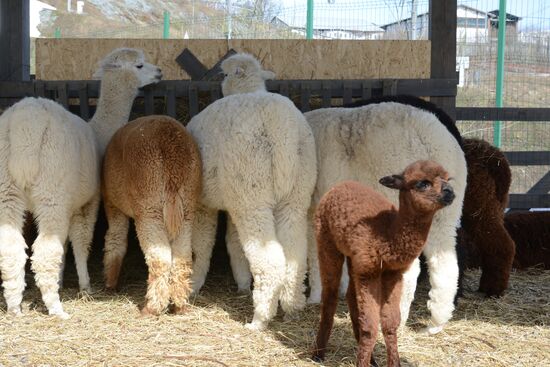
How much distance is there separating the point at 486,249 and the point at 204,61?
11.6 feet

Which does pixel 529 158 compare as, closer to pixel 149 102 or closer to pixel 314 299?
pixel 314 299

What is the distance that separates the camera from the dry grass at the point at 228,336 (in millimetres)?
4926

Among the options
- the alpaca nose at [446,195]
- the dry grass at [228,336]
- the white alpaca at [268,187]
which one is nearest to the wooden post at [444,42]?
the dry grass at [228,336]

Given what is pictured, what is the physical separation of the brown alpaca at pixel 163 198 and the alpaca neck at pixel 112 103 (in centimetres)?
123

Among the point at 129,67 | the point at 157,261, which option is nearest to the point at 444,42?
the point at 129,67

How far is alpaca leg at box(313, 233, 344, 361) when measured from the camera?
4605mm

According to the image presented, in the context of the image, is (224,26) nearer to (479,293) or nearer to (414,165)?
(479,293)

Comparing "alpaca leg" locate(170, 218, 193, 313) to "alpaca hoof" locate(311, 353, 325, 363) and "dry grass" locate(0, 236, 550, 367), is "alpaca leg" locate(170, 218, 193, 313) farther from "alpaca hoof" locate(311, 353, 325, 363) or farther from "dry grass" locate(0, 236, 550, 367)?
"alpaca hoof" locate(311, 353, 325, 363)

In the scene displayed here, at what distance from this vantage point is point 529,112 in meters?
9.23

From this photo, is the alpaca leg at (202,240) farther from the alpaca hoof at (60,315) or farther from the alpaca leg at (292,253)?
the alpaca hoof at (60,315)

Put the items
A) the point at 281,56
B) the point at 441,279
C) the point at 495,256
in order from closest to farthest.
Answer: the point at 441,279 < the point at 495,256 < the point at 281,56

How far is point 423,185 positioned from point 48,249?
10.3 feet

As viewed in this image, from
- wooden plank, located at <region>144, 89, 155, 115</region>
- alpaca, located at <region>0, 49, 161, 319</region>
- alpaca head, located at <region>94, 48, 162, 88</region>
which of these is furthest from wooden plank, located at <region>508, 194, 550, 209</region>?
alpaca, located at <region>0, 49, 161, 319</region>

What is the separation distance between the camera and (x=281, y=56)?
314 inches
